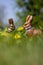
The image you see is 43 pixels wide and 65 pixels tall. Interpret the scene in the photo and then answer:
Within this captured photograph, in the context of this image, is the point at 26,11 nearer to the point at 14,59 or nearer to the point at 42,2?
the point at 42,2

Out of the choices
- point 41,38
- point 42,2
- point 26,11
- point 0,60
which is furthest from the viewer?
point 26,11

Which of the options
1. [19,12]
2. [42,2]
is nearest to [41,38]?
[42,2]

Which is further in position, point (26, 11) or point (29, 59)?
point (26, 11)

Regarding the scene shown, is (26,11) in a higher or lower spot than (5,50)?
higher

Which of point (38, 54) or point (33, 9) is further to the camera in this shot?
point (33, 9)

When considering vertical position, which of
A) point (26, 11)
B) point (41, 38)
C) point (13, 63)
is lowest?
point (13, 63)

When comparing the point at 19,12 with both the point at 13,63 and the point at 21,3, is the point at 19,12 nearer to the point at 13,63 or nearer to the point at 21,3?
the point at 21,3

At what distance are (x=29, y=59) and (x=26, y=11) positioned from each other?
16469 millimetres

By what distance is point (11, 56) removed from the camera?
38.2 inches

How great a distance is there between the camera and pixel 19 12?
57.4 ft

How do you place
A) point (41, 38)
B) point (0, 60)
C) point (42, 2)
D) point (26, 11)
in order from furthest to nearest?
point (26, 11)
point (42, 2)
point (41, 38)
point (0, 60)

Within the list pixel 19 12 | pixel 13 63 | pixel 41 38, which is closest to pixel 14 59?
pixel 13 63

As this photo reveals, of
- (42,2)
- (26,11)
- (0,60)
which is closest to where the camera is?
(0,60)

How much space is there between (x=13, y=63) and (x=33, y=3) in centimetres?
1646
